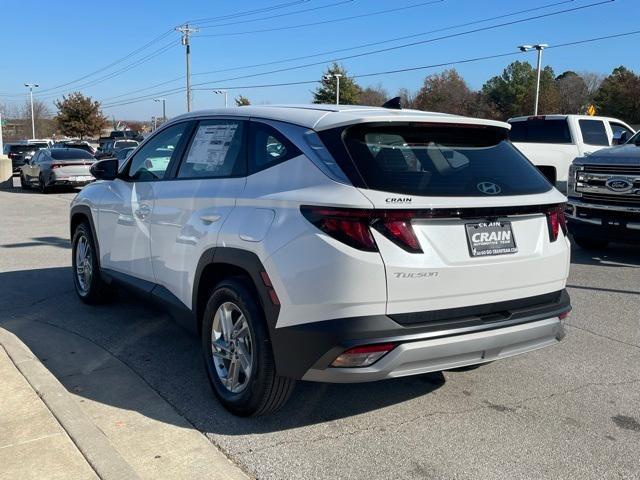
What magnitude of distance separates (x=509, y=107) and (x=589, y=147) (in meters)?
70.4

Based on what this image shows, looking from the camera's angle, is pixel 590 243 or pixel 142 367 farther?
pixel 590 243

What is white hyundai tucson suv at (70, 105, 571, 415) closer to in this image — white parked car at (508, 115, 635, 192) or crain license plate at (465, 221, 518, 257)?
crain license plate at (465, 221, 518, 257)

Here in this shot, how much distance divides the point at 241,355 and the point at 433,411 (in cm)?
123

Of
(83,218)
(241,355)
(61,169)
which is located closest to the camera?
(241,355)

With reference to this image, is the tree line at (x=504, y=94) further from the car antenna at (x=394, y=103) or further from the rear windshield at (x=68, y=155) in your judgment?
the car antenna at (x=394, y=103)

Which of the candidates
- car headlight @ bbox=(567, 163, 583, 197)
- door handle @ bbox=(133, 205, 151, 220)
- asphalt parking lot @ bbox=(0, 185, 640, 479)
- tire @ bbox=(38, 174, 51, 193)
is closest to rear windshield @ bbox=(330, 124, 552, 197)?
asphalt parking lot @ bbox=(0, 185, 640, 479)

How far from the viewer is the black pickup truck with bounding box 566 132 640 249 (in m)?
8.27

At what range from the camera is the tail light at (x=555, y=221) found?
3714mm

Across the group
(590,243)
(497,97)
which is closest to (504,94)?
(497,97)

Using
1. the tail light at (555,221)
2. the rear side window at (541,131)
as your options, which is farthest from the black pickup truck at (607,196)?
the tail light at (555,221)

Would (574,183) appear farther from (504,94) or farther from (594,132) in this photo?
(504,94)

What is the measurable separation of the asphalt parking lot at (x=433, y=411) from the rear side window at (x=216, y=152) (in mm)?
1437

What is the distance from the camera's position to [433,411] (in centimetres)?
389

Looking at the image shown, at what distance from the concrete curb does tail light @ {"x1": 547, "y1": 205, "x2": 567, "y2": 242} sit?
2616 millimetres
